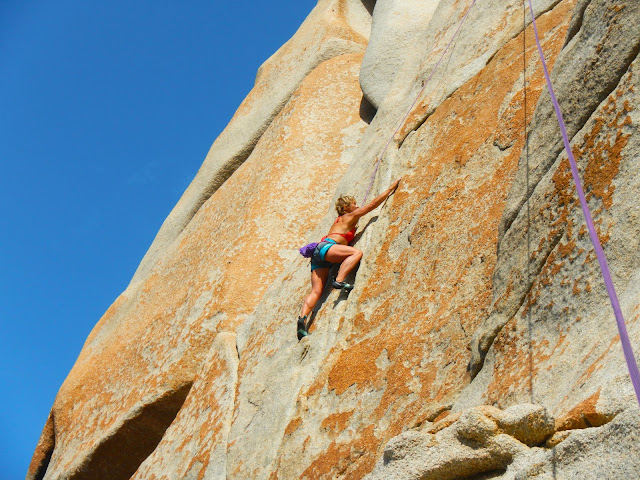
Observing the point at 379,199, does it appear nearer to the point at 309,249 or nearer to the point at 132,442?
the point at 309,249

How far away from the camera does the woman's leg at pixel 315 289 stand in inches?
270

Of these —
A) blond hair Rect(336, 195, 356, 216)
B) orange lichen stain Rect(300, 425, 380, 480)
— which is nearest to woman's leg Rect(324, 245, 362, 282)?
blond hair Rect(336, 195, 356, 216)

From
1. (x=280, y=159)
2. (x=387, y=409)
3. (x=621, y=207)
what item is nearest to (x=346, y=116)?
(x=280, y=159)

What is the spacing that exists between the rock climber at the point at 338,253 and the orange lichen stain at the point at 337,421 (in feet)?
3.93

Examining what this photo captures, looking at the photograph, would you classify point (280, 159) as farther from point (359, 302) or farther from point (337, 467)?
point (337, 467)

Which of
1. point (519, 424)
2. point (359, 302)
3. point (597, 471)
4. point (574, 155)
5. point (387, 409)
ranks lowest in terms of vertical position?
point (597, 471)

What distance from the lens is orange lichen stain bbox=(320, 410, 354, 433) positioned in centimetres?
539

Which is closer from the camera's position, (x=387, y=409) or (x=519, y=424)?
(x=519, y=424)

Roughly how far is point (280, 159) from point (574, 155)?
21.5ft

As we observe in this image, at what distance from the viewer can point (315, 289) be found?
22.9ft

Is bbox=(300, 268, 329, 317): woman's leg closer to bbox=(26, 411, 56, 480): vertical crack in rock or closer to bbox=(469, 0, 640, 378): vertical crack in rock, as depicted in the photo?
bbox=(469, 0, 640, 378): vertical crack in rock

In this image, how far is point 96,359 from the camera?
1088 centimetres

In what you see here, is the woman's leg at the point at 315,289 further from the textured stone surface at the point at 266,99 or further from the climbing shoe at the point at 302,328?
the textured stone surface at the point at 266,99

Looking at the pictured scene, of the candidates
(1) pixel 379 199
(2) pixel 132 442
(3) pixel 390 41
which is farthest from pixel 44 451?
(3) pixel 390 41
